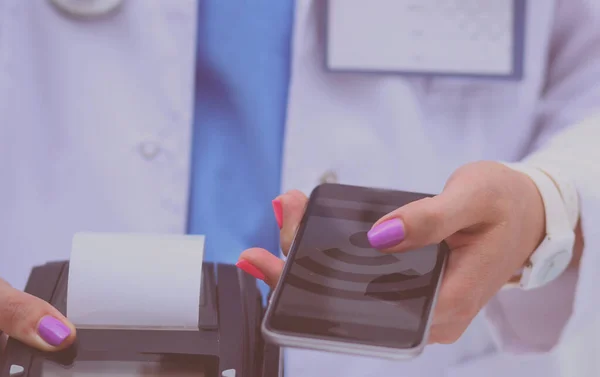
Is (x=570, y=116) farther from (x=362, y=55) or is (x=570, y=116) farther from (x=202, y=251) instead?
(x=202, y=251)

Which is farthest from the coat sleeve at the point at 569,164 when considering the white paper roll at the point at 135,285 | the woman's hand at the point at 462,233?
the white paper roll at the point at 135,285

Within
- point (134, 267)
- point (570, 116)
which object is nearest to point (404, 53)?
point (570, 116)

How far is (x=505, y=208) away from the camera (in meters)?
0.52

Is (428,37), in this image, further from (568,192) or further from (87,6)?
(87,6)

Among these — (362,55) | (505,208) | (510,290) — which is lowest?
(510,290)

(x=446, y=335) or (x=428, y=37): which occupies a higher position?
(x=428, y=37)

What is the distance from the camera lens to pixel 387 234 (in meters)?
0.45

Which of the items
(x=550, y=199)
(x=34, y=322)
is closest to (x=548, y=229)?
(x=550, y=199)

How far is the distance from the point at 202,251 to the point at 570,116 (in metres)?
0.48

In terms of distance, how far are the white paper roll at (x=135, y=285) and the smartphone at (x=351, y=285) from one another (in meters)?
0.07

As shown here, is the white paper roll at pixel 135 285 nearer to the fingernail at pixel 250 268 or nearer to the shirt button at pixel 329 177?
the fingernail at pixel 250 268

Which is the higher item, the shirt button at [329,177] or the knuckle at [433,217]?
the knuckle at [433,217]

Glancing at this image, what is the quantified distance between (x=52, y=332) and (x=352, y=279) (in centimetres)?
18

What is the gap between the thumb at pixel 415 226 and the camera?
1.48 feet
